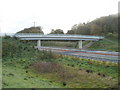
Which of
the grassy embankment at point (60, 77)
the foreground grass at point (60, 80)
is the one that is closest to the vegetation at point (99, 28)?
the grassy embankment at point (60, 77)

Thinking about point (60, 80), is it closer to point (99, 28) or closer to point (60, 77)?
point (60, 77)

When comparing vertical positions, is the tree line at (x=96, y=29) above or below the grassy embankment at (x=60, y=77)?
above

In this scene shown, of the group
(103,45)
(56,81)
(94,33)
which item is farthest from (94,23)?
(56,81)

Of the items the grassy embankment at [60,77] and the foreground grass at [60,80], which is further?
the grassy embankment at [60,77]

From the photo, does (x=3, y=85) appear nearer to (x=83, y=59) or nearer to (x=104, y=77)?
(x=104, y=77)

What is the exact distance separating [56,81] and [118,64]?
10.8 metres

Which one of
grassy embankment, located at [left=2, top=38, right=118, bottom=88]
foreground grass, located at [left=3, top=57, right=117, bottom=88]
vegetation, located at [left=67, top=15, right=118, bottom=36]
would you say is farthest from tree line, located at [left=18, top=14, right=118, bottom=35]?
foreground grass, located at [left=3, top=57, right=117, bottom=88]

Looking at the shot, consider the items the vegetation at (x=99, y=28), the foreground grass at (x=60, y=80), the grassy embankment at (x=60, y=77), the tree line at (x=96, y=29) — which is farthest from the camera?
the tree line at (x=96, y=29)

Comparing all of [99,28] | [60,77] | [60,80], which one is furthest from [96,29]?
[60,80]

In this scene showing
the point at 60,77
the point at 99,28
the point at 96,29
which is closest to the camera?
the point at 60,77

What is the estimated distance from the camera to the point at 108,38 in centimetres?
8462

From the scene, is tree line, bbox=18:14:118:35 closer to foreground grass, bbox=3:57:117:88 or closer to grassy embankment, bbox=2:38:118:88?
grassy embankment, bbox=2:38:118:88

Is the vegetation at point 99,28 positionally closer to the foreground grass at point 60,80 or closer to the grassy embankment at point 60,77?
the grassy embankment at point 60,77

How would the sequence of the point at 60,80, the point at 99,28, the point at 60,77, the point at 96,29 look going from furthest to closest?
the point at 96,29, the point at 99,28, the point at 60,77, the point at 60,80
